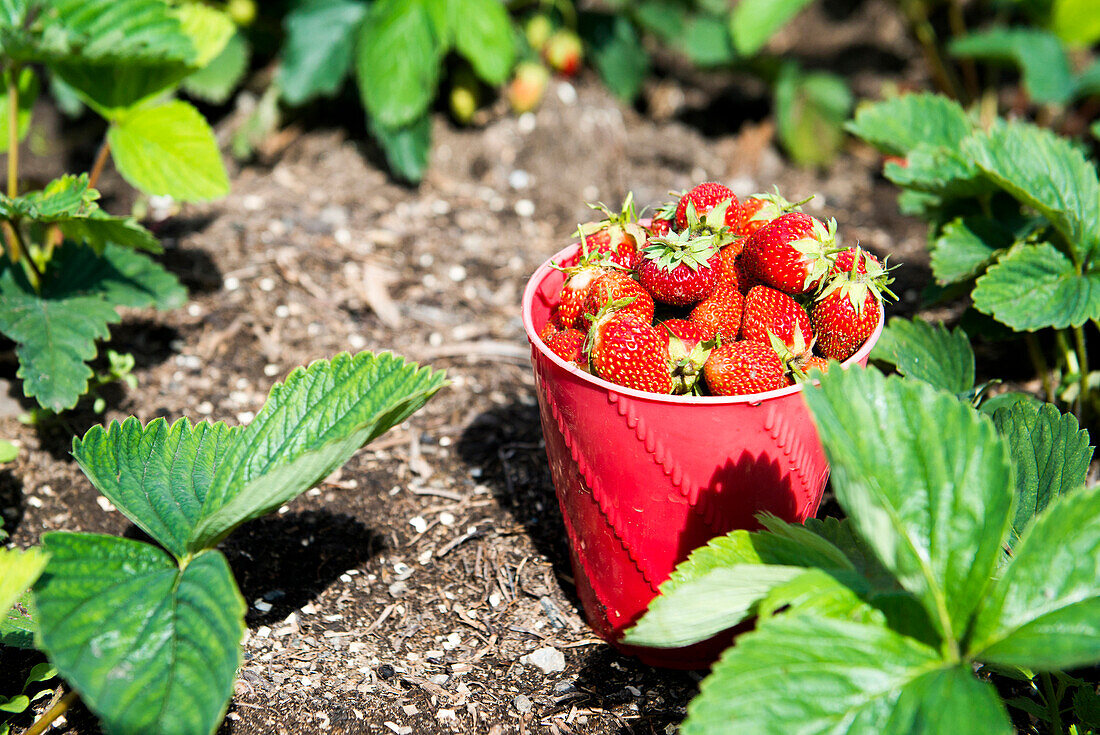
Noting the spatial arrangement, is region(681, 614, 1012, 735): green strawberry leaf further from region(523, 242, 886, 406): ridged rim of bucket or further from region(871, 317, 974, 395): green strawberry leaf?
region(871, 317, 974, 395): green strawberry leaf

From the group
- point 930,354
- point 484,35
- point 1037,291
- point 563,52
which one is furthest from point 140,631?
point 563,52

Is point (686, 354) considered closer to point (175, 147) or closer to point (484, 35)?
point (175, 147)

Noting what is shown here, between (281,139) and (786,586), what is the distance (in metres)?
2.72

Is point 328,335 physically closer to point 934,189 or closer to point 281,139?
point 281,139

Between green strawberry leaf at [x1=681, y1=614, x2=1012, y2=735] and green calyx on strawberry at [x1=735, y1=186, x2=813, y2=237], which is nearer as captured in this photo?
green strawberry leaf at [x1=681, y1=614, x2=1012, y2=735]

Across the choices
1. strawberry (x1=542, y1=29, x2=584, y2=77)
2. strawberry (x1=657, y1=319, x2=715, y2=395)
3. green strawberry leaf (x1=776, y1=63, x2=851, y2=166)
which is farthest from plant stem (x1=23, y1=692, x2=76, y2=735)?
green strawberry leaf (x1=776, y1=63, x2=851, y2=166)

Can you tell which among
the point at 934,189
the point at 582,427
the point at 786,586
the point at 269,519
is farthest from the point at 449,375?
the point at 786,586

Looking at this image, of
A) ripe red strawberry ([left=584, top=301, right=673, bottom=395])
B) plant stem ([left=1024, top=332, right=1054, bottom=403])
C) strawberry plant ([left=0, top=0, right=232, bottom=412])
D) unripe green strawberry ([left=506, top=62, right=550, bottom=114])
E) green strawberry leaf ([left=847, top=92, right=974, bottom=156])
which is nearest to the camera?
ripe red strawberry ([left=584, top=301, right=673, bottom=395])

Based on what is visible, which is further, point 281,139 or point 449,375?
point 281,139

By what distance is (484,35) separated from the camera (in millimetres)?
2771

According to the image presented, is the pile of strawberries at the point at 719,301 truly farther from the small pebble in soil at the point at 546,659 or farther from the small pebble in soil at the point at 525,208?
the small pebble in soil at the point at 525,208

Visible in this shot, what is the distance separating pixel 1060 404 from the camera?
1927 mm

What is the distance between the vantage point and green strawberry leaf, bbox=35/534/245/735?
98 cm

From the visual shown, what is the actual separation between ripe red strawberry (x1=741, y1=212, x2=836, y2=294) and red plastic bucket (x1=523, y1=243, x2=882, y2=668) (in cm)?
14
